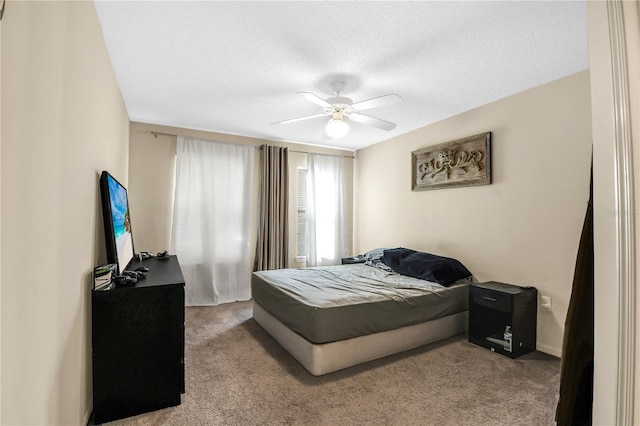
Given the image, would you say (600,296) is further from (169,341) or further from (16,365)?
(169,341)

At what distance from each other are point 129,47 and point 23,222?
1.89m

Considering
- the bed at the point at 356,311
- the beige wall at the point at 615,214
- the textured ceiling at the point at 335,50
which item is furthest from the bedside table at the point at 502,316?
the beige wall at the point at 615,214

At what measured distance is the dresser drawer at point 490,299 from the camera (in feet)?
8.93

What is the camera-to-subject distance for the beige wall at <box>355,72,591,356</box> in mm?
2666

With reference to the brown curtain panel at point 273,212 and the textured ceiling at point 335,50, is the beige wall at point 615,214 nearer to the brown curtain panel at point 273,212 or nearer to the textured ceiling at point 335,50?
the textured ceiling at point 335,50

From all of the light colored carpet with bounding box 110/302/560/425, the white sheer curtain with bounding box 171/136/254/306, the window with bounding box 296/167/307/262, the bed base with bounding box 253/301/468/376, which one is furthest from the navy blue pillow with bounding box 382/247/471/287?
the white sheer curtain with bounding box 171/136/254/306

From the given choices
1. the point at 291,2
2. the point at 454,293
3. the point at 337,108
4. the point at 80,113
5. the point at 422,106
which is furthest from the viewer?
the point at 422,106

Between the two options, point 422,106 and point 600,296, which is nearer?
point 600,296

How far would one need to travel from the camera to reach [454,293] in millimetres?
3141

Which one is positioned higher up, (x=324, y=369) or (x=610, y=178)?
(x=610, y=178)

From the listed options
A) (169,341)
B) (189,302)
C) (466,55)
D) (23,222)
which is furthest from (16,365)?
(189,302)

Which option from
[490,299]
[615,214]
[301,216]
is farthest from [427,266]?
[615,214]

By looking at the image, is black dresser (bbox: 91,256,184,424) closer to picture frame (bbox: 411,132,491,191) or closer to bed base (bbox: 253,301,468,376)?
bed base (bbox: 253,301,468,376)

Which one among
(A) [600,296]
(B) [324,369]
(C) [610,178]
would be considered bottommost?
(B) [324,369]
